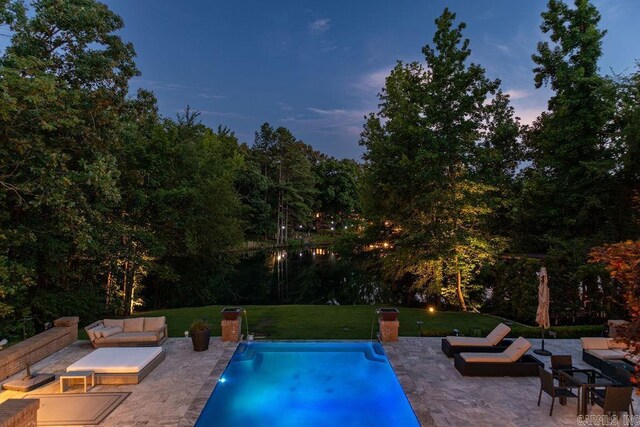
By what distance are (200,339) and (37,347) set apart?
4.49 m

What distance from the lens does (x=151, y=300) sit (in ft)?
91.7

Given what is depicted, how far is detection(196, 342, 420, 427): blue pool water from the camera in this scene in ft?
26.7

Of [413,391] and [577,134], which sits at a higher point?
[577,134]

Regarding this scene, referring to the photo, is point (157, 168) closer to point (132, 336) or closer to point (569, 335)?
point (132, 336)

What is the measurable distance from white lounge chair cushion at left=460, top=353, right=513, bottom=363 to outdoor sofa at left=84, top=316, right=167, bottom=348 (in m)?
9.32

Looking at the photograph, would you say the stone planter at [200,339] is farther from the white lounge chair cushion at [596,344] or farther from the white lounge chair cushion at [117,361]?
the white lounge chair cushion at [596,344]

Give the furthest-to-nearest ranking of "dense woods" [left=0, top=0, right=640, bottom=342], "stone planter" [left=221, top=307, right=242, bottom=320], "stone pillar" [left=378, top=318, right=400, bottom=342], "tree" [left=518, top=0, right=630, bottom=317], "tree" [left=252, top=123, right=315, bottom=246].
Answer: "tree" [left=252, top=123, right=315, bottom=246] → "tree" [left=518, top=0, right=630, bottom=317] → "stone pillar" [left=378, top=318, right=400, bottom=342] → "stone planter" [left=221, top=307, right=242, bottom=320] → "dense woods" [left=0, top=0, right=640, bottom=342]

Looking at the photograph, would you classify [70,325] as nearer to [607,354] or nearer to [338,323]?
[338,323]

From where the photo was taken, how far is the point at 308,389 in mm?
9672

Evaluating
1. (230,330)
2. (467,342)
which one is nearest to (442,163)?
(467,342)

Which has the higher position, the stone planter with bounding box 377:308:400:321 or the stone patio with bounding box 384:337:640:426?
the stone planter with bounding box 377:308:400:321

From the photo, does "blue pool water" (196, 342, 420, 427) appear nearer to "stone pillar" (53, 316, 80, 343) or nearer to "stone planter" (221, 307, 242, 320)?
"stone planter" (221, 307, 242, 320)

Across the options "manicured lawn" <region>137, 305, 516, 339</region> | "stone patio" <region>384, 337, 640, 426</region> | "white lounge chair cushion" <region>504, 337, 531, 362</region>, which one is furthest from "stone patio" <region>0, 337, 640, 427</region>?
"manicured lawn" <region>137, 305, 516, 339</region>

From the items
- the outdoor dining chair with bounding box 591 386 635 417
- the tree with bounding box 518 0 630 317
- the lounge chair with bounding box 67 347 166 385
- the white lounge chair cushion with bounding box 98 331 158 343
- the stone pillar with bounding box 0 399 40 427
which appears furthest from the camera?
the tree with bounding box 518 0 630 317
